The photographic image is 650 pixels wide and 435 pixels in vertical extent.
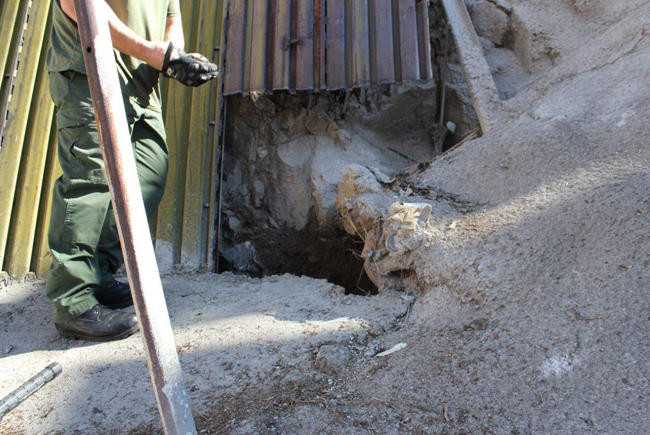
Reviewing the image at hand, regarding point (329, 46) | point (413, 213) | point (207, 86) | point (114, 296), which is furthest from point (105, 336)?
point (329, 46)

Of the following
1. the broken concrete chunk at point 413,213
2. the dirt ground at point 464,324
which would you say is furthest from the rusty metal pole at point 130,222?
the broken concrete chunk at point 413,213

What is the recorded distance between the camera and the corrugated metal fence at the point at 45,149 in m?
2.88

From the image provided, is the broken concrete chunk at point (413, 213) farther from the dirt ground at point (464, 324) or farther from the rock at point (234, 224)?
the rock at point (234, 224)

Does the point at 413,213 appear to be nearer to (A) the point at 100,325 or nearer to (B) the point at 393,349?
(B) the point at 393,349

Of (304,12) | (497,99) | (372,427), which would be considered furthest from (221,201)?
(372,427)

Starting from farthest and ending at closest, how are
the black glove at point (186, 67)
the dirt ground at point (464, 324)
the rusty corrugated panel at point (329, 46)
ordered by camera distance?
the rusty corrugated panel at point (329, 46) → the black glove at point (186, 67) → the dirt ground at point (464, 324)

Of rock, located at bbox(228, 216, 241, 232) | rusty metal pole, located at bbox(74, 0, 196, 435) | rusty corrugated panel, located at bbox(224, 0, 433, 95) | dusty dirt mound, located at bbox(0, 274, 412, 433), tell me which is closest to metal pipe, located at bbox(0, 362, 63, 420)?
dusty dirt mound, located at bbox(0, 274, 412, 433)

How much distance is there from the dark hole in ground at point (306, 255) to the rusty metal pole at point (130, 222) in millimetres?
1717

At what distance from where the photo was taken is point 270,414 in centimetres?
160

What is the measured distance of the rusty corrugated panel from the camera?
3.06m

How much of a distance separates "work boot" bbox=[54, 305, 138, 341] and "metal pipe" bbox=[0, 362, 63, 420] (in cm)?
18

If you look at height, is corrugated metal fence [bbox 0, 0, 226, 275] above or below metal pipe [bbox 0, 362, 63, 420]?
above

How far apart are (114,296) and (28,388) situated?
586mm

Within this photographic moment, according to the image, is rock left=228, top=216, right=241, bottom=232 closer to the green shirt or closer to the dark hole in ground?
the dark hole in ground
